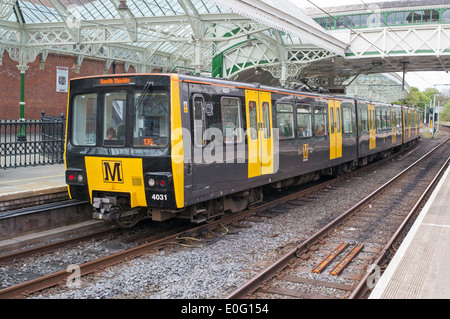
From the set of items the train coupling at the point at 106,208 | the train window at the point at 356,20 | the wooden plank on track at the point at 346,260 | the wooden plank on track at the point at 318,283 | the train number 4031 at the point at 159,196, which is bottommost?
the wooden plank on track at the point at 318,283

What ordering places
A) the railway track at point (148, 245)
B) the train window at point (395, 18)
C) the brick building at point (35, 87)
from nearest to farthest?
the railway track at point (148, 245) < the brick building at point (35, 87) < the train window at point (395, 18)

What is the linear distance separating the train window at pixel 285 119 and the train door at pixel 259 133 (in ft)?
1.75

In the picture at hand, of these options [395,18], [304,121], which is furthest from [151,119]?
[395,18]

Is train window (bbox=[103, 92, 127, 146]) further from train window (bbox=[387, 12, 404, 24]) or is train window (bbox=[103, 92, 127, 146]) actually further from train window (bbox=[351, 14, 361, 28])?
train window (bbox=[351, 14, 361, 28])

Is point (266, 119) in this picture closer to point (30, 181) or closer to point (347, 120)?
point (30, 181)

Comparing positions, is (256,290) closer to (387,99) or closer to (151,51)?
(151,51)

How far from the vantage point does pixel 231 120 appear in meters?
8.97

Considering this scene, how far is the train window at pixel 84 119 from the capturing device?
27.1 feet

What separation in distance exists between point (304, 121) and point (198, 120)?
5.24m

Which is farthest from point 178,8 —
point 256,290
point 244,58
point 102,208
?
point 256,290

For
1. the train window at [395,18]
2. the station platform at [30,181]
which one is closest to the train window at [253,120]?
the station platform at [30,181]

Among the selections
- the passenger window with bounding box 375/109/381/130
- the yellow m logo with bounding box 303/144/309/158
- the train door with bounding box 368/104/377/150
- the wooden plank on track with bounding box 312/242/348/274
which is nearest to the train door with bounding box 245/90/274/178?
the yellow m logo with bounding box 303/144/309/158

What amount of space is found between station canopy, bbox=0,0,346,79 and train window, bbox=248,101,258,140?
4.80 m

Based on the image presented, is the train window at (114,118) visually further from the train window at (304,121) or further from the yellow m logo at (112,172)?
the train window at (304,121)
